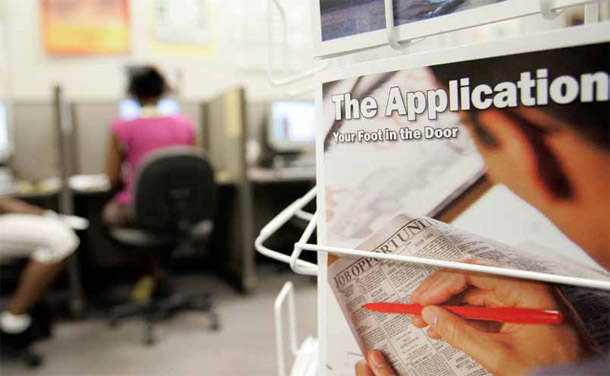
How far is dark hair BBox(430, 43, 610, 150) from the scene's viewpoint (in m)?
0.34

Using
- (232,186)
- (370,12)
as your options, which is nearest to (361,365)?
(370,12)

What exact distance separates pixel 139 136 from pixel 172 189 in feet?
1.11

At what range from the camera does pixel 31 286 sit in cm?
174

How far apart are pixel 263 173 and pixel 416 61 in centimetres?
218

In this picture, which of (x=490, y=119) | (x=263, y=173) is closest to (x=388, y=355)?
(x=490, y=119)

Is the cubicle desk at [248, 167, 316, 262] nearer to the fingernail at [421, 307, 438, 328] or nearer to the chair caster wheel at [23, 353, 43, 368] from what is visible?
the chair caster wheel at [23, 353, 43, 368]

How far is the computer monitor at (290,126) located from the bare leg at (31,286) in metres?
1.38

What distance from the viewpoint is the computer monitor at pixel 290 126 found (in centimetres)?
279

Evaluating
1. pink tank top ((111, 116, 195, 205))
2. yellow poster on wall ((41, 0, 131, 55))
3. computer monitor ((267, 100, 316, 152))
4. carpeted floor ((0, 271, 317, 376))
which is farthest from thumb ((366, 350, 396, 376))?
yellow poster on wall ((41, 0, 131, 55))

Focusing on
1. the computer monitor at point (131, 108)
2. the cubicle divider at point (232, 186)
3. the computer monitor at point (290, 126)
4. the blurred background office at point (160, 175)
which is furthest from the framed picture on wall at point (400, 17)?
the computer monitor at point (290, 126)

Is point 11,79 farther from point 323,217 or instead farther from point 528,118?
point 528,118

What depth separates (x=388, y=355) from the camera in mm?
463

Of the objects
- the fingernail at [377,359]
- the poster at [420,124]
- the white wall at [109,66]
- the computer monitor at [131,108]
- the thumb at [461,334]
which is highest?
the white wall at [109,66]

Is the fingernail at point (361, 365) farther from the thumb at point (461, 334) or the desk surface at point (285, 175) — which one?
the desk surface at point (285, 175)
